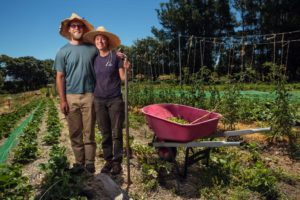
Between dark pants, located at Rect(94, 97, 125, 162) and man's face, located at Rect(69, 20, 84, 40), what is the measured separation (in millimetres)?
891

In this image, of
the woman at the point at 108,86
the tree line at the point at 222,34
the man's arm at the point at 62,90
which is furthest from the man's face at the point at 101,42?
the tree line at the point at 222,34

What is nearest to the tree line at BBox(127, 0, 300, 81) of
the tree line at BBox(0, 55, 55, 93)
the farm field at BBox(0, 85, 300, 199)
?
the farm field at BBox(0, 85, 300, 199)

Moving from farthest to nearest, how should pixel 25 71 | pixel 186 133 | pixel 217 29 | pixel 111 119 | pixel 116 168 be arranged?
pixel 25 71 → pixel 217 29 → pixel 116 168 → pixel 111 119 → pixel 186 133

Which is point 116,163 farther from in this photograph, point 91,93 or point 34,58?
point 34,58

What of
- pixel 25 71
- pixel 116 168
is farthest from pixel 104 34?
pixel 25 71

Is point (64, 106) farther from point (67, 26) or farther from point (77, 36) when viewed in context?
point (67, 26)

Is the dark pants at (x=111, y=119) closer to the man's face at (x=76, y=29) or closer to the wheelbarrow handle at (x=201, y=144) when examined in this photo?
the wheelbarrow handle at (x=201, y=144)

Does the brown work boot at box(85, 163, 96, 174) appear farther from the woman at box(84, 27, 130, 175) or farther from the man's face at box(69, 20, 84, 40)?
the man's face at box(69, 20, 84, 40)

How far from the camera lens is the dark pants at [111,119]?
365 centimetres

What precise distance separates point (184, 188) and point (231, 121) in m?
2.96

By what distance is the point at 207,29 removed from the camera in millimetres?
34312

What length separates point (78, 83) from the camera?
3703mm

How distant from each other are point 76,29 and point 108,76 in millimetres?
811

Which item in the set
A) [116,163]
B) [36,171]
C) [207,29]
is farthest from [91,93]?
[207,29]
